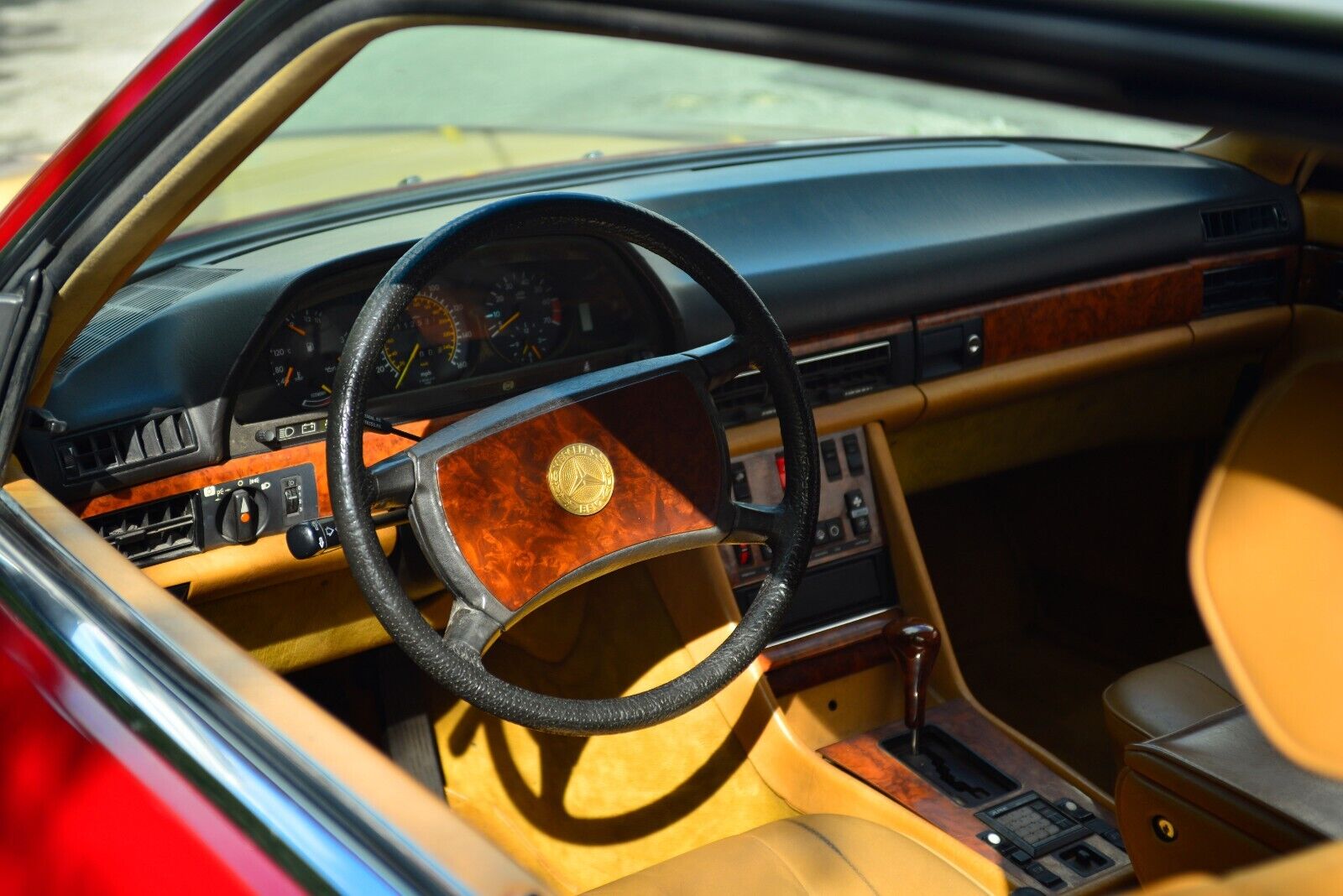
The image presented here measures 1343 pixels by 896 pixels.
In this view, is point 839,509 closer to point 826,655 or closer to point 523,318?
point 826,655

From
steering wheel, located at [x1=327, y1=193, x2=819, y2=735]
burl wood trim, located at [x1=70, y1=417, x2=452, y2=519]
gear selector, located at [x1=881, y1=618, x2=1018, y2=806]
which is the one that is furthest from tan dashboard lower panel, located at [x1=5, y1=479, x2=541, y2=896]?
gear selector, located at [x1=881, y1=618, x2=1018, y2=806]

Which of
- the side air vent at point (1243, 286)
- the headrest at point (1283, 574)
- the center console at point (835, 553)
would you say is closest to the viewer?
the headrest at point (1283, 574)

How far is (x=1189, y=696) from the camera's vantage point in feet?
6.90

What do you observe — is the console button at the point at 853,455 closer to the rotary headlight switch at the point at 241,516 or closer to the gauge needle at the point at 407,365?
the gauge needle at the point at 407,365

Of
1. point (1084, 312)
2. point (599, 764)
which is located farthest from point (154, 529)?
point (1084, 312)

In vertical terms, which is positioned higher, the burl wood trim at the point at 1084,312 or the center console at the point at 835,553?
the burl wood trim at the point at 1084,312

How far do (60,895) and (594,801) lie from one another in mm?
1613

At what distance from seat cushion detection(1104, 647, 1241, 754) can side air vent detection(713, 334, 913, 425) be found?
83 centimetres

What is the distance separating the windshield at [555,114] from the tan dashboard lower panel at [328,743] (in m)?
0.48

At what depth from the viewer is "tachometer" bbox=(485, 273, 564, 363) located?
2309 mm

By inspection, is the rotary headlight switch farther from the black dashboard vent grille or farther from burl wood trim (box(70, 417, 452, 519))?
the black dashboard vent grille

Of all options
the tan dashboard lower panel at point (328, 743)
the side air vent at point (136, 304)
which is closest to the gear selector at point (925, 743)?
the side air vent at point (136, 304)

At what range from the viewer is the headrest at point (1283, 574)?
741 mm

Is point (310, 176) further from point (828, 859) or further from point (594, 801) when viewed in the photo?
point (828, 859)
